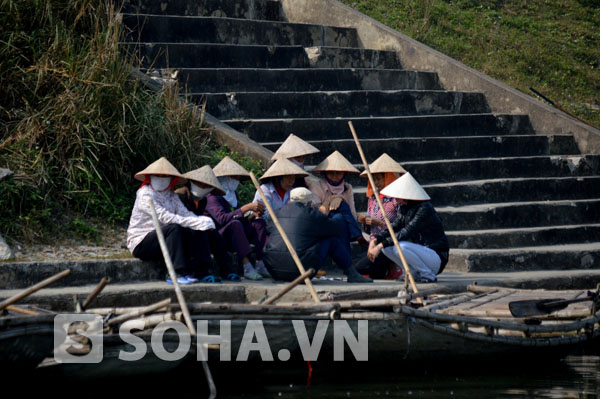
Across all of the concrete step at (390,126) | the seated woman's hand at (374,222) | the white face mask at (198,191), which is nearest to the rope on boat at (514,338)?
the seated woman's hand at (374,222)

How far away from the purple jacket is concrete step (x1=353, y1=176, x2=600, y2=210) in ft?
6.93

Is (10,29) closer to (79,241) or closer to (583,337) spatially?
(79,241)

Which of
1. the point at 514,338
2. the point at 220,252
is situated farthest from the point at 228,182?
the point at 514,338

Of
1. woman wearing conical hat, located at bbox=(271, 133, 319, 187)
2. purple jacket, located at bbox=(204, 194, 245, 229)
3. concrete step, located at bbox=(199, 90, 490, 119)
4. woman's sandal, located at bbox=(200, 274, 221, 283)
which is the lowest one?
woman's sandal, located at bbox=(200, 274, 221, 283)

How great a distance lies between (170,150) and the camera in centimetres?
871

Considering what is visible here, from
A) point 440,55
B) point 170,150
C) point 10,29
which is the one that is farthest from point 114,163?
point 440,55

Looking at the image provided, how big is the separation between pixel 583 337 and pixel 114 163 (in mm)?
4673

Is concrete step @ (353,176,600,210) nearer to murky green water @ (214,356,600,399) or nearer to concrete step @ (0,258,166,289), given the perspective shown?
concrete step @ (0,258,166,289)

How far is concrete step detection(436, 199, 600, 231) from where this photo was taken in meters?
9.55

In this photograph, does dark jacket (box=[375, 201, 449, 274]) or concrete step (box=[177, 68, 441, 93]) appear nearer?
dark jacket (box=[375, 201, 449, 274])

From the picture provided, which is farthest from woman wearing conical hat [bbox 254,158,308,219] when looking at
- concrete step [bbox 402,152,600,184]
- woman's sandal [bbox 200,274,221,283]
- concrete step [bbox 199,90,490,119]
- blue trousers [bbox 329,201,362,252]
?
concrete step [bbox 402,152,600,184]

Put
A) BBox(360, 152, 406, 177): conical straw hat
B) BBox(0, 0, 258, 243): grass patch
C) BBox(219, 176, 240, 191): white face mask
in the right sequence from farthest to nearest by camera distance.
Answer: BBox(360, 152, 406, 177): conical straw hat < BBox(219, 176, 240, 191): white face mask < BBox(0, 0, 258, 243): grass patch

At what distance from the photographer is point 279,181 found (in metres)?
8.23

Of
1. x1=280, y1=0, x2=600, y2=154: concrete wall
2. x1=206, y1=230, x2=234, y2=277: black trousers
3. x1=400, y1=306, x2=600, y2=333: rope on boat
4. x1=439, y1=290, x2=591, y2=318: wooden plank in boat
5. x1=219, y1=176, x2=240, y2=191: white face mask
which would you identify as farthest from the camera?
x1=280, y1=0, x2=600, y2=154: concrete wall
